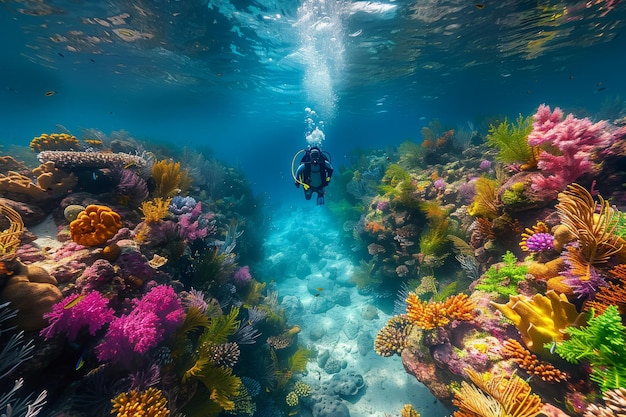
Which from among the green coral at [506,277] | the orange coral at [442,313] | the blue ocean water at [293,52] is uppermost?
the blue ocean water at [293,52]

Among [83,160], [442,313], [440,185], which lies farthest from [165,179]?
[440,185]

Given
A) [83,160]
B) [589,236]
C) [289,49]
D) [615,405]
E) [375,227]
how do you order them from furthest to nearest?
[289,49]
[375,227]
[83,160]
[589,236]
[615,405]

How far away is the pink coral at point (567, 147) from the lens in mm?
4227

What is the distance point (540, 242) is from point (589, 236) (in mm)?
904

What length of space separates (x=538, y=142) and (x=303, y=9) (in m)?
12.6

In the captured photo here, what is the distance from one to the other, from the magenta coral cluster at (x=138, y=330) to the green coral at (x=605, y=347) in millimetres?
4793

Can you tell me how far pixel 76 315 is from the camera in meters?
3.06

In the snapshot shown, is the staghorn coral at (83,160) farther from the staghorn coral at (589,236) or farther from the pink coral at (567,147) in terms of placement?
the pink coral at (567,147)

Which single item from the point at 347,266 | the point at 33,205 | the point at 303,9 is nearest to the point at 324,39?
the point at 303,9

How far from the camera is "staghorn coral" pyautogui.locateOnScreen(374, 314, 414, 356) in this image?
595 cm

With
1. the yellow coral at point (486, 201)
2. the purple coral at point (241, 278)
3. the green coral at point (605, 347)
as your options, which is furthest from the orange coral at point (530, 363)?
the purple coral at point (241, 278)

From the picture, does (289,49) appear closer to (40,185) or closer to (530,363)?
(40,185)

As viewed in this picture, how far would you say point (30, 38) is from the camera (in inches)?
593

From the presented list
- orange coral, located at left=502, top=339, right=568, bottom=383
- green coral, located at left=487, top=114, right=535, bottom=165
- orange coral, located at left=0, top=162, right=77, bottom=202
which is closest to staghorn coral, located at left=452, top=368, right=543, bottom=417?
orange coral, located at left=502, top=339, right=568, bottom=383
